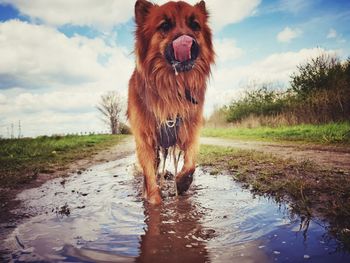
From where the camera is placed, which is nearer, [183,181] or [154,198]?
[154,198]

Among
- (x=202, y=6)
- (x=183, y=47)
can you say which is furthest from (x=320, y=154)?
(x=183, y=47)

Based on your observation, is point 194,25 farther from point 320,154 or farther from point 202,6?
point 320,154

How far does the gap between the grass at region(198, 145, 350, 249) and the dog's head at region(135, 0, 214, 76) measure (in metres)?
1.73

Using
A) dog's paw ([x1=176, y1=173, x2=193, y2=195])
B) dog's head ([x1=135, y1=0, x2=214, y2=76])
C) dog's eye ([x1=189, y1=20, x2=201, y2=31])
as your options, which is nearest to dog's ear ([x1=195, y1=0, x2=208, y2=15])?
dog's head ([x1=135, y1=0, x2=214, y2=76])

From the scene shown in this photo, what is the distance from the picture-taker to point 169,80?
3.36 meters

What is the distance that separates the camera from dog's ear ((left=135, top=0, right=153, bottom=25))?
11.4ft

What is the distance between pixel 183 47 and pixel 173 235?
71.8 inches

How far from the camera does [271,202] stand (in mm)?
3266

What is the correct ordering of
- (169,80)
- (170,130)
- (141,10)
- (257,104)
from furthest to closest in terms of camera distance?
(257,104) → (170,130) → (141,10) → (169,80)

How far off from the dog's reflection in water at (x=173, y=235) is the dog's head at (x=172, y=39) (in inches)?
61.3

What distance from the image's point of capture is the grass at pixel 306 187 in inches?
102

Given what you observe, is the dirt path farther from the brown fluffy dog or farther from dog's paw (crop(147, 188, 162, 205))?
dog's paw (crop(147, 188, 162, 205))

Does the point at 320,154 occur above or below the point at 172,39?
below

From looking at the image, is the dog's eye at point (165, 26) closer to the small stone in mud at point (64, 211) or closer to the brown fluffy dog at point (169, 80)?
the brown fluffy dog at point (169, 80)
